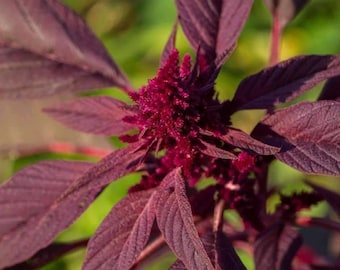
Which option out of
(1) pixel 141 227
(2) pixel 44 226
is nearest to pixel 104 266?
(1) pixel 141 227

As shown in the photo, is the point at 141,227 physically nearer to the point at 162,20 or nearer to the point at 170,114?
the point at 170,114

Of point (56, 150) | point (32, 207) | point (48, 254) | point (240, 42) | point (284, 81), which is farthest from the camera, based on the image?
point (240, 42)

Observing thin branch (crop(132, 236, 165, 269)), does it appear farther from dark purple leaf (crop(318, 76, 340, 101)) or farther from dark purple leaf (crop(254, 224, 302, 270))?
dark purple leaf (crop(318, 76, 340, 101))

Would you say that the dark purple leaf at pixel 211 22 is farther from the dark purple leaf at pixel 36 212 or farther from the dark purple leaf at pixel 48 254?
the dark purple leaf at pixel 48 254

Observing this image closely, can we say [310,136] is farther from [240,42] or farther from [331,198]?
[240,42]

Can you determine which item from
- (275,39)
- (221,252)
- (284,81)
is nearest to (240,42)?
(275,39)

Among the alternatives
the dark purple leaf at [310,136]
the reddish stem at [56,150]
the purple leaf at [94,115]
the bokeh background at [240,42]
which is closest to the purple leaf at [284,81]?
the dark purple leaf at [310,136]
